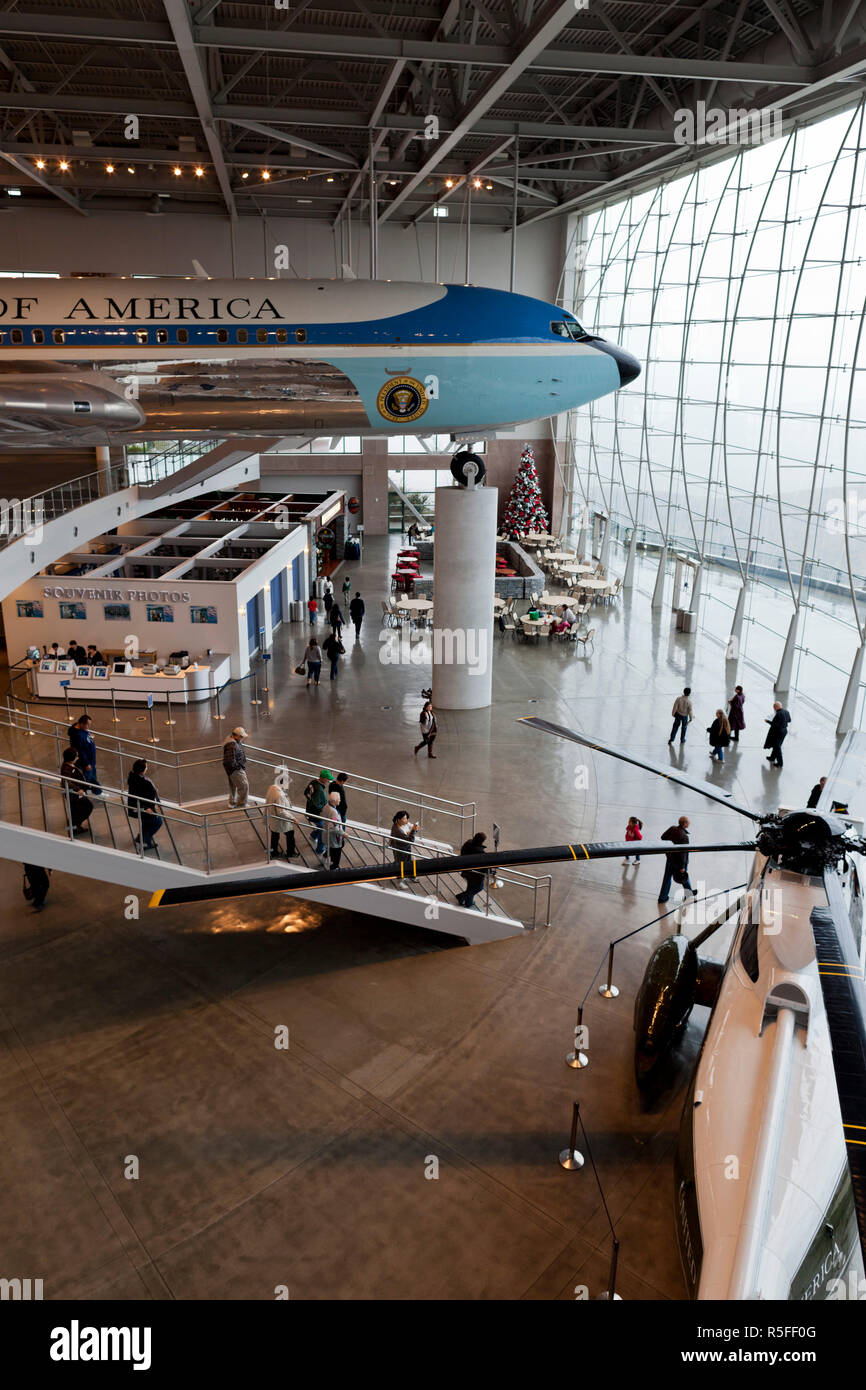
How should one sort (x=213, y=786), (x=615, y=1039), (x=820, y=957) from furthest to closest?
1. (x=213, y=786)
2. (x=615, y=1039)
3. (x=820, y=957)

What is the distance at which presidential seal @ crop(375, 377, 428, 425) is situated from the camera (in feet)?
52.0

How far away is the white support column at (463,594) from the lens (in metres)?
18.8

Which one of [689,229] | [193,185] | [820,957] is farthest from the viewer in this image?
[193,185]

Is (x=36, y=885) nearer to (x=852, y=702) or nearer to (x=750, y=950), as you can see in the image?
(x=750, y=950)

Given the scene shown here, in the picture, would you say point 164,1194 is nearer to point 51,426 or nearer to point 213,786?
point 213,786

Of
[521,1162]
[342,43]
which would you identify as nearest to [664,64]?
[342,43]

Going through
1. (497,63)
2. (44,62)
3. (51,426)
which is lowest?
(51,426)

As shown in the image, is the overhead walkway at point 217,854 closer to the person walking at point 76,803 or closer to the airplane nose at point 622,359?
the person walking at point 76,803

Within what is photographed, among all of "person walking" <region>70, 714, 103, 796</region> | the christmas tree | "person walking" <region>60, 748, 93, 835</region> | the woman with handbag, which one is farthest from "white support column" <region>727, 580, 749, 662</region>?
A: "person walking" <region>60, 748, 93, 835</region>

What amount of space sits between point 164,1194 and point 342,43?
15314 millimetres

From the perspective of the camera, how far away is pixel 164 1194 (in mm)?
7715

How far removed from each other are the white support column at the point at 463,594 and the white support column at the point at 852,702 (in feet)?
24.1

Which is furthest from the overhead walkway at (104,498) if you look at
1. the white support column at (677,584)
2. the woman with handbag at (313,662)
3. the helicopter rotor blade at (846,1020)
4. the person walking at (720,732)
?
the helicopter rotor blade at (846,1020)

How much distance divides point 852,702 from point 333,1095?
44.9ft
